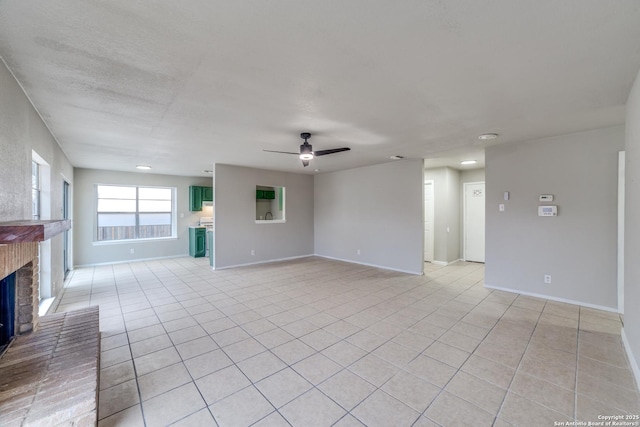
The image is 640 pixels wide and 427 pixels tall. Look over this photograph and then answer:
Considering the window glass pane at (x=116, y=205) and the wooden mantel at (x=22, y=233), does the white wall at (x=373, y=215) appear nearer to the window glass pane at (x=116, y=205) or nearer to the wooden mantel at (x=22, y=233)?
the window glass pane at (x=116, y=205)

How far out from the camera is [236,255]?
6395mm

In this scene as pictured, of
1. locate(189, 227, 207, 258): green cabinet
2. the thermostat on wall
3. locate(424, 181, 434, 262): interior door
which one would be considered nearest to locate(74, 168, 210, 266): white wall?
locate(189, 227, 207, 258): green cabinet

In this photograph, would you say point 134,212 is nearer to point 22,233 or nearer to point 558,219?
point 22,233

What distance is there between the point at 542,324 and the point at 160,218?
877 centimetres

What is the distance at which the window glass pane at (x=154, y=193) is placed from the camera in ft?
24.5

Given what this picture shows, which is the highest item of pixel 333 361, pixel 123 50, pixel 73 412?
pixel 123 50

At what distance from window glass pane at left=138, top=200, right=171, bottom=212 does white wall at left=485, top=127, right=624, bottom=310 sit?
818cm

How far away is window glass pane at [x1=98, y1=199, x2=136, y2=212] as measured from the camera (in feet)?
22.6

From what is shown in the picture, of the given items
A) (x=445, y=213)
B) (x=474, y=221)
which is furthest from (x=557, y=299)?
(x=474, y=221)

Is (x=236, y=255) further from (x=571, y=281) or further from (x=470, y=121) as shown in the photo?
(x=571, y=281)

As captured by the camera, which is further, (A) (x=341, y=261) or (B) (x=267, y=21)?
(A) (x=341, y=261)

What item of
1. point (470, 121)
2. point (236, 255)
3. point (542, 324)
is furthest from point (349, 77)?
point (236, 255)

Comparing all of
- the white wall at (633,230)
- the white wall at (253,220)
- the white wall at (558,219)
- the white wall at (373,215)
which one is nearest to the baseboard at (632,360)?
the white wall at (633,230)

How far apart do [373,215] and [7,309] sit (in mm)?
5809
